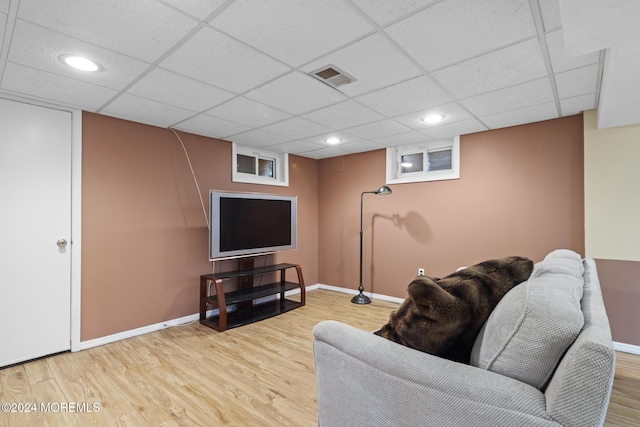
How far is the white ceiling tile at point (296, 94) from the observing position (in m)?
2.28

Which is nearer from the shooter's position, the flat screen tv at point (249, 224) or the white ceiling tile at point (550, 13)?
the white ceiling tile at point (550, 13)

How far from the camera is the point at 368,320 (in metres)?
3.63

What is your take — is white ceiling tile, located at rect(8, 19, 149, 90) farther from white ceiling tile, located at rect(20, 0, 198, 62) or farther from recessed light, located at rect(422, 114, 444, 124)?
recessed light, located at rect(422, 114, 444, 124)

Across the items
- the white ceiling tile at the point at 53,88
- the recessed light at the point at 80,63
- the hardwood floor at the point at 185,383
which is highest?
the recessed light at the point at 80,63

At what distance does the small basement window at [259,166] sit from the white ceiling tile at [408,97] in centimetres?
212

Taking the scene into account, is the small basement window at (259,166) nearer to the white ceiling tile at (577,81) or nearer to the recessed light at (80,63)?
the recessed light at (80,63)

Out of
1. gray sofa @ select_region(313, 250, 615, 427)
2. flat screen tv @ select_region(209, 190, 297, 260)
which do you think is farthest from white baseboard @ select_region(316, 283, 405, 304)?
gray sofa @ select_region(313, 250, 615, 427)

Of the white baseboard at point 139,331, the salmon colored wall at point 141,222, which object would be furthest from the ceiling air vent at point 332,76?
the white baseboard at point 139,331

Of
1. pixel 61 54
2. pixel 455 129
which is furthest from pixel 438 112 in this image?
pixel 61 54

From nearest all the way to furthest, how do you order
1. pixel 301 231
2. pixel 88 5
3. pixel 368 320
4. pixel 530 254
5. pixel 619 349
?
pixel 88 5 → pixel 619 349 → pixel 530 254 → pixel 368 320 → pixel 301 231

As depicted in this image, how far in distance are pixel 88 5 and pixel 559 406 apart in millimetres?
2335

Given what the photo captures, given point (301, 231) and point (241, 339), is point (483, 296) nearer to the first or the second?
point (241, 339)

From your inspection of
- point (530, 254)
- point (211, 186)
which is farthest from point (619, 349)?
point (211, 186)

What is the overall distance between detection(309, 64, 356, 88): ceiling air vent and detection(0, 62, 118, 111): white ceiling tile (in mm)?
1641
